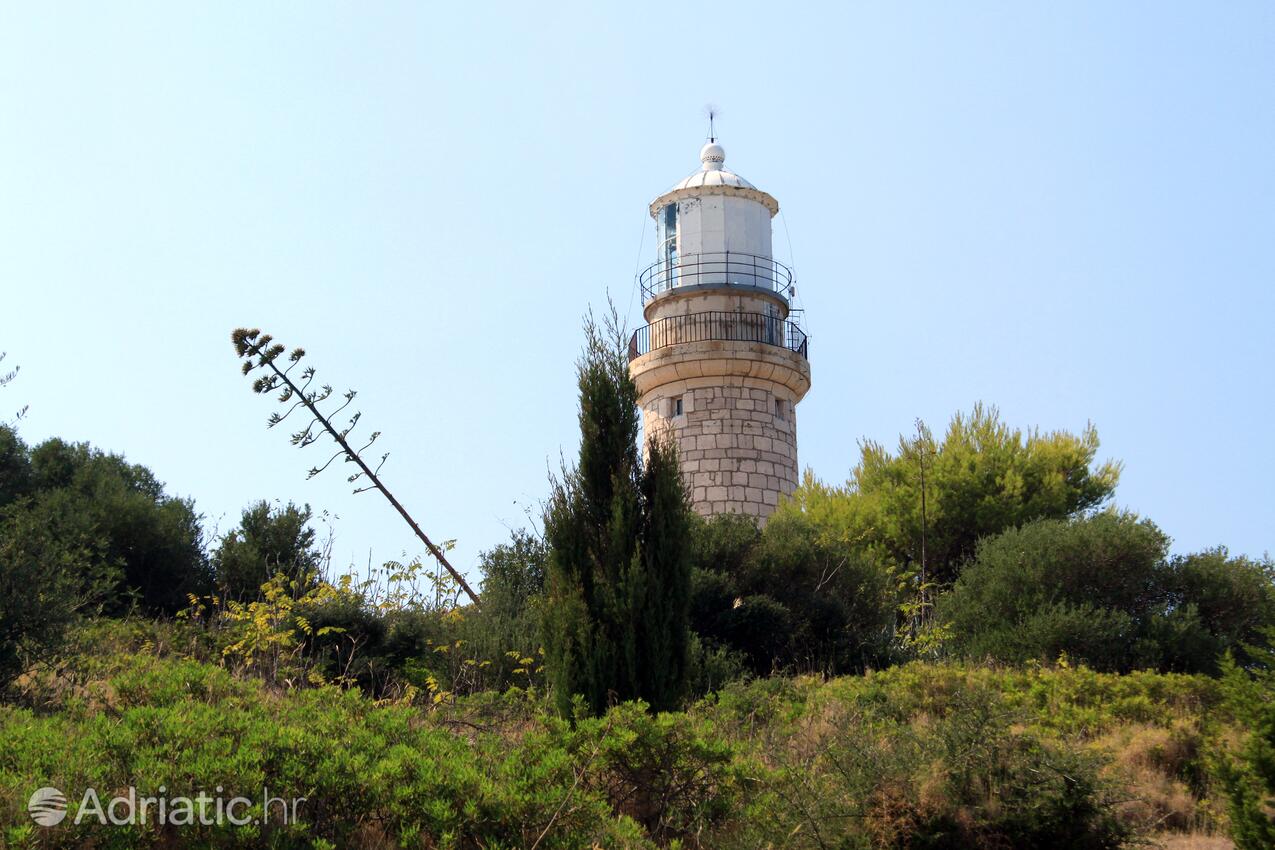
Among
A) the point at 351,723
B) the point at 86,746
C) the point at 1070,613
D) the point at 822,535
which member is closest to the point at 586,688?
the point at 351,723

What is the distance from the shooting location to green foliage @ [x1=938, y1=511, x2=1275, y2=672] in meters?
15.0

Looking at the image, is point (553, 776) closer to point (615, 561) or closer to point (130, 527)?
point (615, 561)

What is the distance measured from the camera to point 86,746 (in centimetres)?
674

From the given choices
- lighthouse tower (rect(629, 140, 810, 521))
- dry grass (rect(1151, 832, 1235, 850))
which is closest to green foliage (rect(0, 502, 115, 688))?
dry grass (rect(1151, 832, 1235, 850))

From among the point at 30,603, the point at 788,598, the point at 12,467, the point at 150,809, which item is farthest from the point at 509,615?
the point at 12,467

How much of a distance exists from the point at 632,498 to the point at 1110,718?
454 centimetres

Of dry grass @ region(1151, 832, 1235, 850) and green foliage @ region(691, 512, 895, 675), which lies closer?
dry grass @ region(1151, 832, 1235, 850)

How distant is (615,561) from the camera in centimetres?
1051

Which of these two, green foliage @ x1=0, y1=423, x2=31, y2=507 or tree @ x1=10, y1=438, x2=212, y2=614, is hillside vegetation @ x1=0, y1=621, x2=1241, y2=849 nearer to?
tree @ x1=10, y1=438, x2=212, y2=614

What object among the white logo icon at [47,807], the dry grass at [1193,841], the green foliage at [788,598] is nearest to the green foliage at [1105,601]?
the green foliage at [788,598]

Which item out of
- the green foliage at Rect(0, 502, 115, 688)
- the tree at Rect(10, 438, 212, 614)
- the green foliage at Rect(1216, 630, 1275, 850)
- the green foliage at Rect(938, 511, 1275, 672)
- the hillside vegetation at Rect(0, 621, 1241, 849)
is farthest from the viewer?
the tree at Rect(10, 438, 212, 614)

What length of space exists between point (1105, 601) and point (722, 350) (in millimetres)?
8136

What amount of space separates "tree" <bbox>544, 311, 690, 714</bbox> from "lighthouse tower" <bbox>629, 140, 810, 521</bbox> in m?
10.6

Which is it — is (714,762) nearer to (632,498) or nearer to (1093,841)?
(1093,841)
